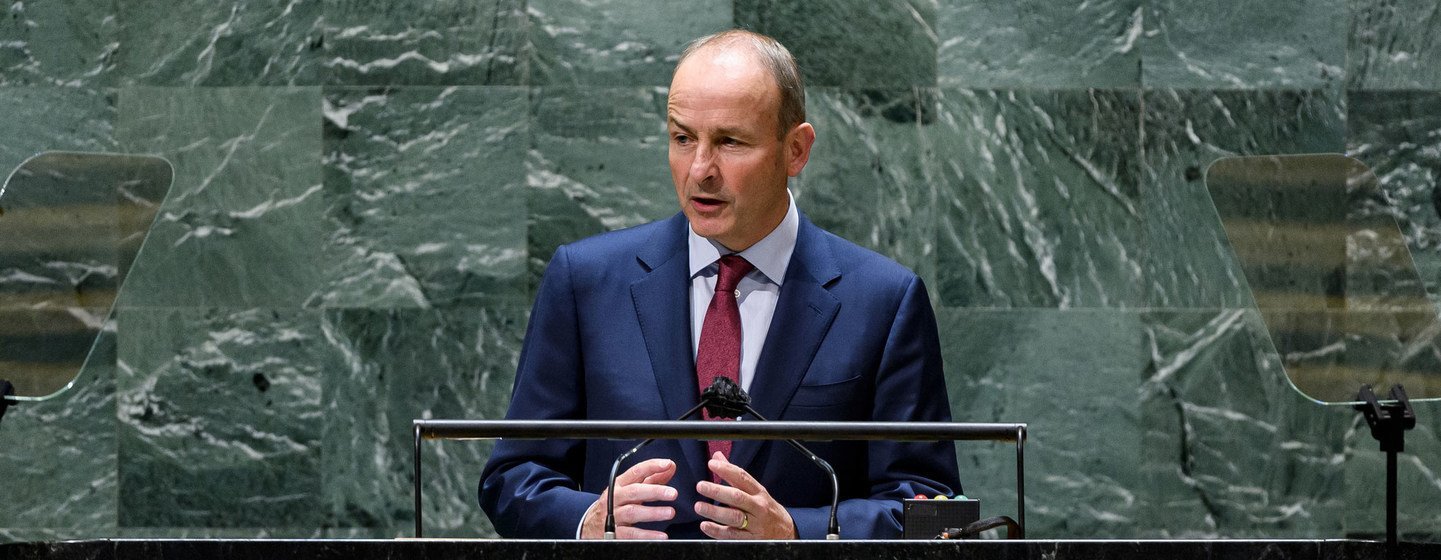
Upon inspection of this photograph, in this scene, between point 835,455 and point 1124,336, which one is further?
point 1124,336

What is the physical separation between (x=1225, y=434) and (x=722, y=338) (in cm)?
259

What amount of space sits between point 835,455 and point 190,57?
9.70 ft

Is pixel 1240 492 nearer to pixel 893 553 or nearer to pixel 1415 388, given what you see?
pixel 1415 388

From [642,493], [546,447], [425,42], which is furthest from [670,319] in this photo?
[425,42]

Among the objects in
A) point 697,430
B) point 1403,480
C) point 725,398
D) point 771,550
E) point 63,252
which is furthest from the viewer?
point 1403,480

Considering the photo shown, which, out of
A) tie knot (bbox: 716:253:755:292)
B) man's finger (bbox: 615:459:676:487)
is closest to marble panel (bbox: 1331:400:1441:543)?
tie knot (bbox: 716:253:755:292)

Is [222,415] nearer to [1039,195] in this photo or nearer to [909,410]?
[1039,195]

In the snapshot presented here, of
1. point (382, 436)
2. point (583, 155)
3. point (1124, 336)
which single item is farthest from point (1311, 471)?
point (382, 436)

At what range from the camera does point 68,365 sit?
10.7 ft

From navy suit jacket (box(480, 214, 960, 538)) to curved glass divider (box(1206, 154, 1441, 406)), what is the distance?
857 millimetres

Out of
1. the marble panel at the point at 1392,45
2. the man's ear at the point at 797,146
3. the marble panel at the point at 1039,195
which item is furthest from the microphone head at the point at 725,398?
the marble panel at the point at 1392,45

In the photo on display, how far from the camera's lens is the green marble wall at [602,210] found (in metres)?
5.21

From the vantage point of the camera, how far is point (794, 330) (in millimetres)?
3281

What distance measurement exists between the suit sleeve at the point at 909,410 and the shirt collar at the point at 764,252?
255 millimetres
